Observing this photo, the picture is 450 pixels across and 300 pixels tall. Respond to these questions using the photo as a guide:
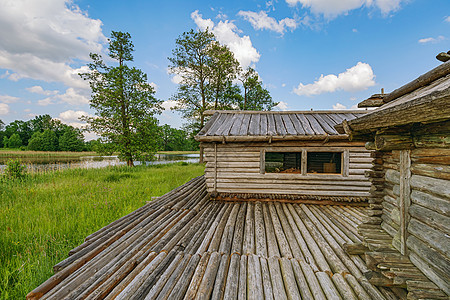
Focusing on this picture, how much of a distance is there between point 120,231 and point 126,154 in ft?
44.0

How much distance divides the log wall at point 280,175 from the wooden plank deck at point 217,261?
135 centimetres

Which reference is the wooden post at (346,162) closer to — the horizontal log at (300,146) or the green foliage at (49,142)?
the horizontal log at (300,146)

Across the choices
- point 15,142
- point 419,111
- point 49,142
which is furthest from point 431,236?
point 15,142

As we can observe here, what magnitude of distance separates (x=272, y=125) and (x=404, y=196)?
190 inches

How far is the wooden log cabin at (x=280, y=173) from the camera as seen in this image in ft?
19.5

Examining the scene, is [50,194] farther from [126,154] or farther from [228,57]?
[228,57]

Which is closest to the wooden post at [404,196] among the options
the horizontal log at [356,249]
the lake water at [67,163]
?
the horizontal log at [356,249]

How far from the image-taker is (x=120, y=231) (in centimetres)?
388

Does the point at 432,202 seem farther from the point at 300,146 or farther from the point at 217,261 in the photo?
the point at 300,146

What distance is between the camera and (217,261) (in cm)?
282

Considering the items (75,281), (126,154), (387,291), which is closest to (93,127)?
(126,154)

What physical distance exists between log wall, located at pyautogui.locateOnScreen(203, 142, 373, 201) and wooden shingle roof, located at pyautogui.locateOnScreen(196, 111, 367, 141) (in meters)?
0.45

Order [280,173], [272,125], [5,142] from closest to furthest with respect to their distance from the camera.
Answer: [280,173] → [272,125] → [5,142]

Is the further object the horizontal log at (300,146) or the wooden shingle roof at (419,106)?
the horizontal log at (300,146)
